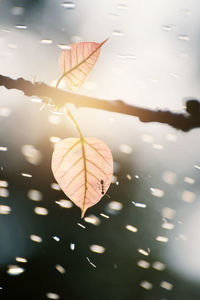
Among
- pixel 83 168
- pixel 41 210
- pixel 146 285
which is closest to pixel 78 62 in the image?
pixel 83 168

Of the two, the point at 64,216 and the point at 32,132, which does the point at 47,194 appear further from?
the point at 32,132

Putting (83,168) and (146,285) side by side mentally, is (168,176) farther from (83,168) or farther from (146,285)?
(146,285)

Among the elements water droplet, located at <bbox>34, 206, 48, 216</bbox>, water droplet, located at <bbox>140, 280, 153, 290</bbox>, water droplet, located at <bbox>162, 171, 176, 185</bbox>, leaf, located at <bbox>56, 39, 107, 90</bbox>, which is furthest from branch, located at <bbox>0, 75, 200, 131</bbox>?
water droplet, located at <bbox>140, 280, 153, 290</bbox>

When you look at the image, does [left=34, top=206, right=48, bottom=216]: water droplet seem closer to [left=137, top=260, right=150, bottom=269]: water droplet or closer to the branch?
[left=137, top=260, right=150, bottom=269]: water droplet

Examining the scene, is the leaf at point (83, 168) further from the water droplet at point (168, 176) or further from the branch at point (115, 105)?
the water droplet at point (168, 176)

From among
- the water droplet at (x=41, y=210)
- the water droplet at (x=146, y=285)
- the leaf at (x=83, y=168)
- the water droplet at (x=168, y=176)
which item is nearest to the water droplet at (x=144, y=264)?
the water droplet at (x=146, y=285)

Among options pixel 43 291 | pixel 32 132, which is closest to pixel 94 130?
pixel 32 132
